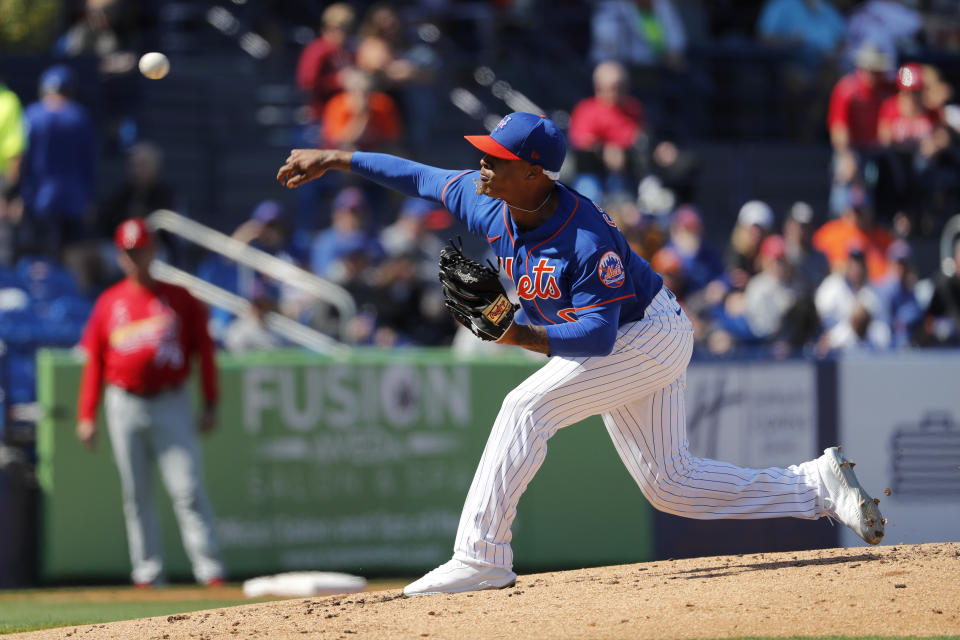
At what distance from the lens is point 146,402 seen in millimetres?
9586

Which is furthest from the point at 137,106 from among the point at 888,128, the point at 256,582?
the point at 888,128

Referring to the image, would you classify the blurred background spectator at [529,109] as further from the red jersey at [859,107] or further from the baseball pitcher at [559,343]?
the baseball pitcher at [559,343]

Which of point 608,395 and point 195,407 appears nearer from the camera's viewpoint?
point 608,395

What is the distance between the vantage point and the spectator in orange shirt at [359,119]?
1259 cm

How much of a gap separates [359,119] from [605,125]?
2266mm

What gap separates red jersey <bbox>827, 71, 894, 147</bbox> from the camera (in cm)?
1376

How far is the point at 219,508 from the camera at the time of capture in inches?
408

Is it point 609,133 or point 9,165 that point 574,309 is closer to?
point 609,133

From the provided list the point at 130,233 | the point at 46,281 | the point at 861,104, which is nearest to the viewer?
the point at 130,233

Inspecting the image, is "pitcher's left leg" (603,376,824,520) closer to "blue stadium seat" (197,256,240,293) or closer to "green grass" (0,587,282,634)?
"green grass" (0,587,282,634)

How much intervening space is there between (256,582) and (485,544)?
145 inches

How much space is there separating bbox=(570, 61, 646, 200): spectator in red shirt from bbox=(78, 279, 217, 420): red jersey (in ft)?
14.8

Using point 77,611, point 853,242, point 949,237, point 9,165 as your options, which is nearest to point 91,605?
Result: point 77,611

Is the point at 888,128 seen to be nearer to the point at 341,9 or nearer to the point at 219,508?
the point at 341,9
